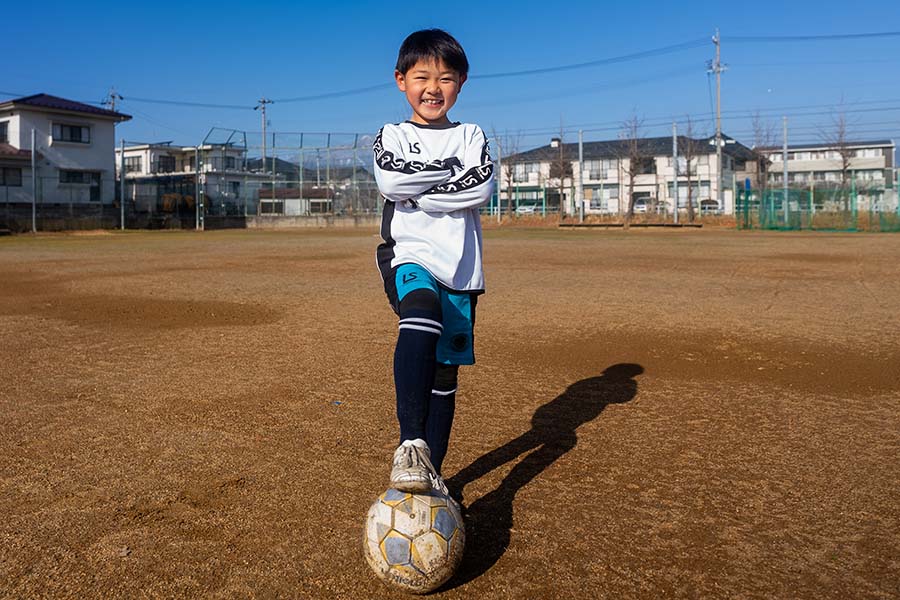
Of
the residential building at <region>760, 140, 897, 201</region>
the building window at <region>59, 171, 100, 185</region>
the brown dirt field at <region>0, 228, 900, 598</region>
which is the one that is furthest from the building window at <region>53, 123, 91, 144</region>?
the residential building at <region>760, 140, 897, 201</region>

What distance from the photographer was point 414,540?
2.03 meters

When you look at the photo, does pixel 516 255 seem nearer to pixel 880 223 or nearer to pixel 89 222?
A: pixel 880 223

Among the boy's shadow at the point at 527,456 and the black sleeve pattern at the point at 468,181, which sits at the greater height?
the black sleeve pattern at the point at 468,181

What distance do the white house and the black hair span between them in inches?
1488

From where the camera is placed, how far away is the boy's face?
8.54 ft

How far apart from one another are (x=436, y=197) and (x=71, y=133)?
4116 cm

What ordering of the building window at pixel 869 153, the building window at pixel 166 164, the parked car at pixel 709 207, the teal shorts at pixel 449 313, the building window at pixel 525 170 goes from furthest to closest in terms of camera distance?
the building window at pixel 869 153 < the building window at pixel 525 170 < the building window at pixel 166 164 < the parked car at pixel 709 207 < the teal shorts at pixel 449 313

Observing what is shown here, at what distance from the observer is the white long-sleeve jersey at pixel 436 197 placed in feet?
8.27

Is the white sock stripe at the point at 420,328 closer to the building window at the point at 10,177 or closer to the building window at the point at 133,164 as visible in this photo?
the building window at the point at 10,177

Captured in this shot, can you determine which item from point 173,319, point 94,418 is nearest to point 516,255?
point 173,319

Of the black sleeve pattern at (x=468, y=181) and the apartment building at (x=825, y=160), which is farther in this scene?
the apartment building at (x=825, y=160)

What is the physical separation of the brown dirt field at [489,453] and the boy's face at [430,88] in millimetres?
1330

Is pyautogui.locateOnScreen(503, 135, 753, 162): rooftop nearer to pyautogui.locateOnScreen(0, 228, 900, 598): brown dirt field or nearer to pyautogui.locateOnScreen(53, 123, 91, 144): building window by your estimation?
pyautogui.locateOnScreen(53, 123, 91, 144): building window

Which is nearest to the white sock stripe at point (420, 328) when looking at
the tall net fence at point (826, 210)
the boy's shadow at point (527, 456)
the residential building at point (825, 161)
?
the boy's shadow at point (527, 456)
